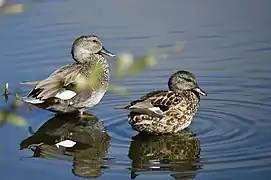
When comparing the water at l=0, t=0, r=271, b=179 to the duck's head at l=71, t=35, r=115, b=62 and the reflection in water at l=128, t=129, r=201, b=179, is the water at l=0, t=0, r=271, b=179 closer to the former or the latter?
the reflection in water at l=128, t=129, r=201, b=179

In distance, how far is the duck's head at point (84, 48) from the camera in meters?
7.31

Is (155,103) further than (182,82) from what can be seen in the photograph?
No

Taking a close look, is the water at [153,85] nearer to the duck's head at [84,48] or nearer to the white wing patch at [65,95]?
the white wing patch at [65,95]

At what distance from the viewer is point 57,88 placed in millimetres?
6766

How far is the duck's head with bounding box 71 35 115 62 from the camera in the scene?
7.31m

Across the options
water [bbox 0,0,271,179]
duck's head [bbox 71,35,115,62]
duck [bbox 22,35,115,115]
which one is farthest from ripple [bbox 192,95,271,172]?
duck's head [bbox 71,35,115,62]

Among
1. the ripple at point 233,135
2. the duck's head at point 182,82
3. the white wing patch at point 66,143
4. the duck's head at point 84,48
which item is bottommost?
the white wing patch at point 66,143

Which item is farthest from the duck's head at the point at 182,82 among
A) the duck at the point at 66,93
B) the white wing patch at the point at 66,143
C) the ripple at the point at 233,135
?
the white wing patch at the point at 66,143

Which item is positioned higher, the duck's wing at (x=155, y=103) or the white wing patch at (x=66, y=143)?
the duck's wing at (x=155, y=103)

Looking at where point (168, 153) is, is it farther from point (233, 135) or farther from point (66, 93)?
point (66, 93)

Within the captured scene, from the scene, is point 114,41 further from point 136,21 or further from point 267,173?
point 267,173

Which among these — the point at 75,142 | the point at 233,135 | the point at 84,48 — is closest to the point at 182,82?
the point at 233,135

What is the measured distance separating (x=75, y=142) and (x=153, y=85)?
58.1 inches

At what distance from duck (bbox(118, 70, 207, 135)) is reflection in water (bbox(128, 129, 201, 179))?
86 millimetres
